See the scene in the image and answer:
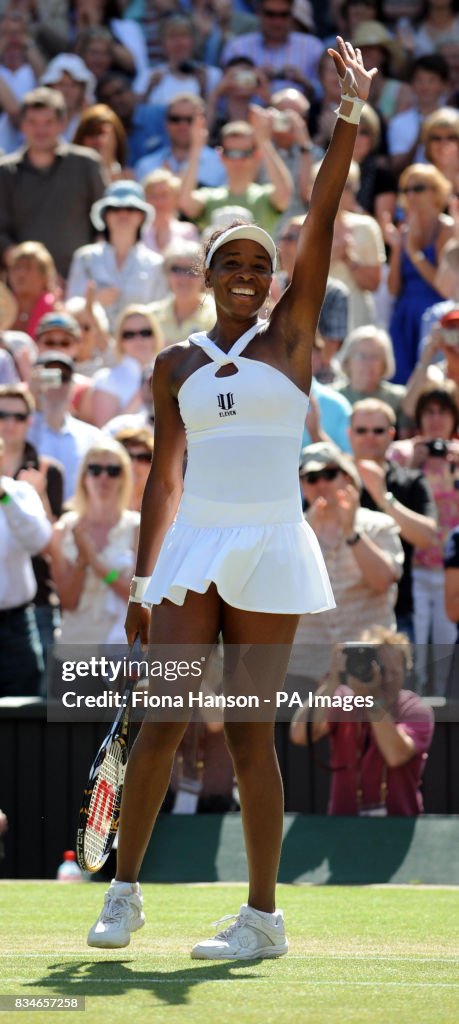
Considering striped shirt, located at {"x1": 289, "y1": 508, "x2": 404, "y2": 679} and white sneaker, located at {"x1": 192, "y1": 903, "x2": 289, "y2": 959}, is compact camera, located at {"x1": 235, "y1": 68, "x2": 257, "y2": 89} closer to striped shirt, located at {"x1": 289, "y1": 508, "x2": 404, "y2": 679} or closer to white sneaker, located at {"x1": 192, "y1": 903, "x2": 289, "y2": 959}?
striped shirt, located at {"x1": 289, "y1": 508, "x2": 404, "y2": 679}

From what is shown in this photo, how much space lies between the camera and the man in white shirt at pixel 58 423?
33.5 ft

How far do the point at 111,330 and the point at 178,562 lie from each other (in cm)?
728

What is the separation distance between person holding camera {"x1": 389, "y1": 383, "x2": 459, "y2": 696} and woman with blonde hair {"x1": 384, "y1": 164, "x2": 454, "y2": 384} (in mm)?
1672

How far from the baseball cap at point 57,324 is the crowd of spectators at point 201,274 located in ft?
0.08

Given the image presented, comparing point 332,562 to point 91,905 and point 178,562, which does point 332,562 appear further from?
point 178,562

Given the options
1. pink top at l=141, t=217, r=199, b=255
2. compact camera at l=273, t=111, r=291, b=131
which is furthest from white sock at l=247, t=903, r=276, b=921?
compact camera at l=273, t=111, r=291, b=131

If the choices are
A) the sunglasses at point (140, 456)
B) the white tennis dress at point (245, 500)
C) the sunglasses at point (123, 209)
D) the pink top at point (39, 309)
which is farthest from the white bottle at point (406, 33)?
the white tennis dress at point (245, 500)

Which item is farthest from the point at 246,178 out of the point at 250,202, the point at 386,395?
the point at 386,395

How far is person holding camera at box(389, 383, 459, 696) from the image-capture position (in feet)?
29.8

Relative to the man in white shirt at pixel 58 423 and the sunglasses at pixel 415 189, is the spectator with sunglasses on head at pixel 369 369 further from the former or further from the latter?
the man in white shirt at pixel 58 423

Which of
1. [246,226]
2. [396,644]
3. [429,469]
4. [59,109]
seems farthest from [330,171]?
[59,109]

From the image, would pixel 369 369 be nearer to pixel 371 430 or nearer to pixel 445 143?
pixel 371 430

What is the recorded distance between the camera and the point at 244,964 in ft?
15.7

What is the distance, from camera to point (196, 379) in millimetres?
4898
